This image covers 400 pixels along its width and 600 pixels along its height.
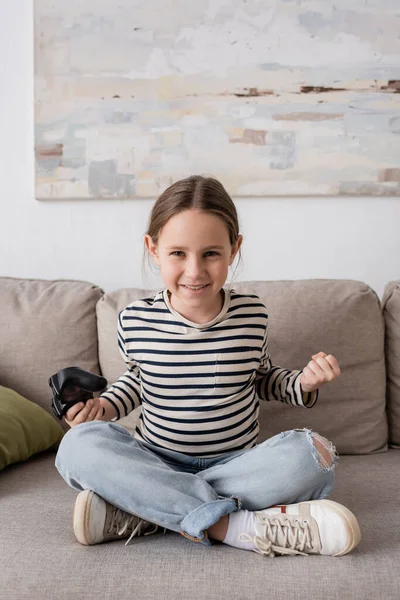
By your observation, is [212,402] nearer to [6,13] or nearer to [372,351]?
[372,351]

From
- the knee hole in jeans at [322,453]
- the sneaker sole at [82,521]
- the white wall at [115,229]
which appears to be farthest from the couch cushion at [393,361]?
the sneaker sole at [82,521]

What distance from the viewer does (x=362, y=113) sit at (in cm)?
220

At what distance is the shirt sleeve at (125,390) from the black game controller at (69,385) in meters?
0.15

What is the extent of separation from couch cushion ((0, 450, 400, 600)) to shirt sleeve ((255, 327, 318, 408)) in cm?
31

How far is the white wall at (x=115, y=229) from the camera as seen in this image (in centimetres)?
225

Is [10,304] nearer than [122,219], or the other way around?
[10,304]

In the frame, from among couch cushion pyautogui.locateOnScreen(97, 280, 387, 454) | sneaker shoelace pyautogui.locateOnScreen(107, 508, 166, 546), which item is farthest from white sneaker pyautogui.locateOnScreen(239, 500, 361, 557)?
couch cushion pyautogui.locateOnScreen(97, 280, 387, 454)

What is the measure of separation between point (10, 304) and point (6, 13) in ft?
3.22

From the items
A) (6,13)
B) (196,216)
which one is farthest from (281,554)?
(6,13)

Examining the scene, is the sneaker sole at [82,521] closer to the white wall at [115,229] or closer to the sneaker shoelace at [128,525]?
the sneaker shoelace at [128,525]

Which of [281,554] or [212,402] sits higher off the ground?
[212,402]

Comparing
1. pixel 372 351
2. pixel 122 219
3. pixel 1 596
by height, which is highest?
pixel 122 219

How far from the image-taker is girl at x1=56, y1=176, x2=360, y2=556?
131cm

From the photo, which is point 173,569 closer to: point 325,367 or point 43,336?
point 325,367
